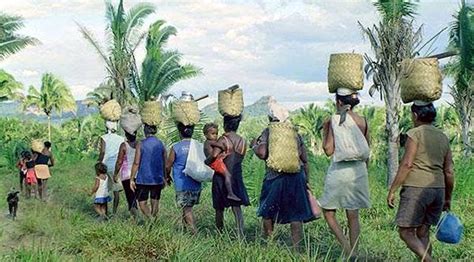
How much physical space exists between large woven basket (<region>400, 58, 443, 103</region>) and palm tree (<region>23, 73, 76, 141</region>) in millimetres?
45292

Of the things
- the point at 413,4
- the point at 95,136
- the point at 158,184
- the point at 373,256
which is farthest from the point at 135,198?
the point at 95,136

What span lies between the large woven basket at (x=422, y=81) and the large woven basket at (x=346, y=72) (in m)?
0.58

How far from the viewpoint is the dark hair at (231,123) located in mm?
8406

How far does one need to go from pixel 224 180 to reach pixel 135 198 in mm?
1744

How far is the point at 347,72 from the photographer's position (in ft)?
23.1

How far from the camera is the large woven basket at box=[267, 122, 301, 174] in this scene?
736 cm

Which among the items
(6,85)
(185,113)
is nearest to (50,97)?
(6,85)

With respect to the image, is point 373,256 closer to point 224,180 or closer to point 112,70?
point 224,180

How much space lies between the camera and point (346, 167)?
691 centimetres

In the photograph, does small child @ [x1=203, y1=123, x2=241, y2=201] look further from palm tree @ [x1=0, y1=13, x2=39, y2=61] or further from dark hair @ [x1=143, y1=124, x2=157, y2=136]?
palm tree @ [x1=0, y1=13, x2=39, y2=61]

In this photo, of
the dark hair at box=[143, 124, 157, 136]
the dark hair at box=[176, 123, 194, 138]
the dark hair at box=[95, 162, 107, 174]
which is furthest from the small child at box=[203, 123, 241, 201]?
the dark hair at box=[95, 162, 107, 174]

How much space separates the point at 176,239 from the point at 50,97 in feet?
147

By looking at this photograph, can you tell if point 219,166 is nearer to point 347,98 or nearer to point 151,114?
point 151,114

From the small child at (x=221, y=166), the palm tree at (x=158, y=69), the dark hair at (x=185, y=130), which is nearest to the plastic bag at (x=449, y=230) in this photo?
the small child at (x=221, y=166)
